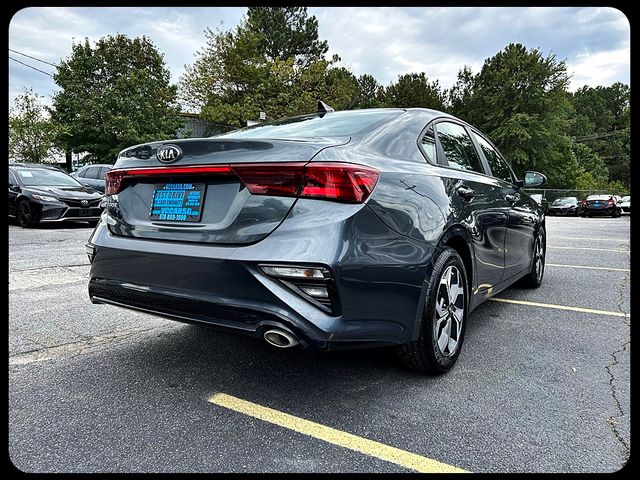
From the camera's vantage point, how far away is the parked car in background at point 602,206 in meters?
26.0

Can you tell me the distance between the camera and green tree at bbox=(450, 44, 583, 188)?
133 feet

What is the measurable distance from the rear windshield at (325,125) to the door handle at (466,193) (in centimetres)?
61

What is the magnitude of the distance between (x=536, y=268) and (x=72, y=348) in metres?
4.33

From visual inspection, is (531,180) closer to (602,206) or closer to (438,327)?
(438,327)

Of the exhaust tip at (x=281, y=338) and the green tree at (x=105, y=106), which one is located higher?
the green tree at (x=105, y=106)

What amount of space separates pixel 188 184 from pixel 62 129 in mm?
25921

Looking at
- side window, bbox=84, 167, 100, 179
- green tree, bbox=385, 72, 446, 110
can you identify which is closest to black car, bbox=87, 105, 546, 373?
side window, bbox=84, 167, 100, 179

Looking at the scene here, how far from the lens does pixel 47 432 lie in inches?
78.8

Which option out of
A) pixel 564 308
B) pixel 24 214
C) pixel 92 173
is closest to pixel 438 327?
pixel 564 308

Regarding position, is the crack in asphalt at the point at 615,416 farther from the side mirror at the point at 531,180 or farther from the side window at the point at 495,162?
the side mirror at the point at 531,180

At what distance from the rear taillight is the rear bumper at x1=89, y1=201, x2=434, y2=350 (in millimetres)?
76

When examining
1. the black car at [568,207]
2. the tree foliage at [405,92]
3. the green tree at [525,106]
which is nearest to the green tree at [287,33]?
the tree foliage at [405,92]

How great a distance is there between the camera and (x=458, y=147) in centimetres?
332

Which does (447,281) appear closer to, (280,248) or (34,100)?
(280,248)
